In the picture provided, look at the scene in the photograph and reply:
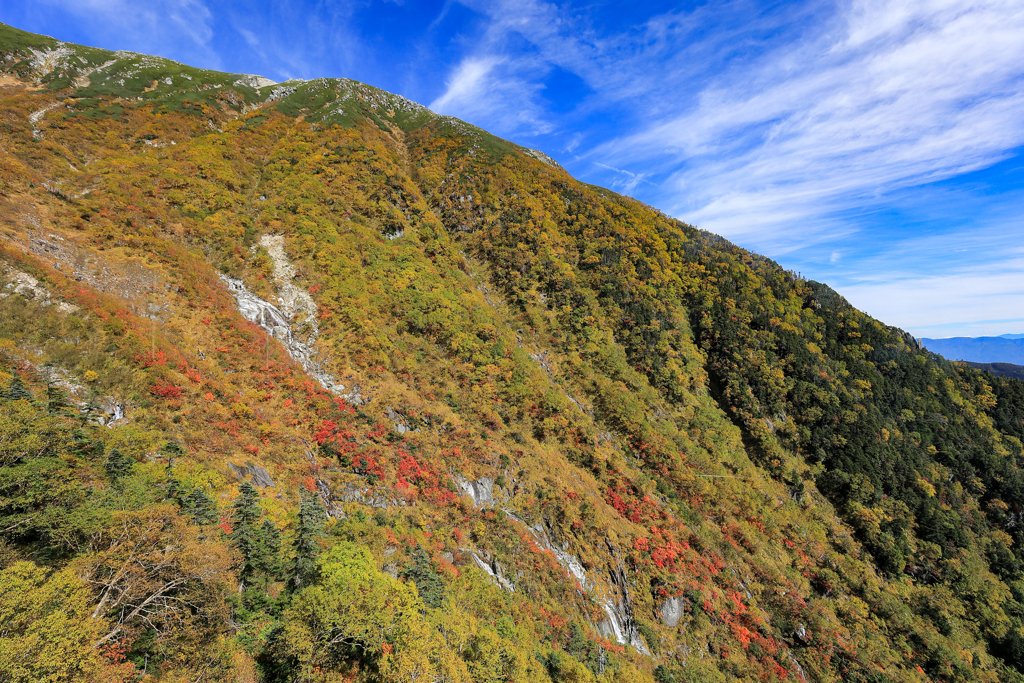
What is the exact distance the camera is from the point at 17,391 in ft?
46.1

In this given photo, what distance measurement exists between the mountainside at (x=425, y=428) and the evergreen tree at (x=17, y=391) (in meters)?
0.15

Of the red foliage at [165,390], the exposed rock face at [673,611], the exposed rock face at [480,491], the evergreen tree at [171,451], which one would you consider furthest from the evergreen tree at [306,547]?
the exposed rock face at [673,611]

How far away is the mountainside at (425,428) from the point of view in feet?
42.8

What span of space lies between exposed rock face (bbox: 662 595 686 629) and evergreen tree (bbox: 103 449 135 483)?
35663mm

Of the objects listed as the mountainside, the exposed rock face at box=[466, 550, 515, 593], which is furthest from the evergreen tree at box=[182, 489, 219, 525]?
the exposed rock face at box=[466, 550, 515, 593]

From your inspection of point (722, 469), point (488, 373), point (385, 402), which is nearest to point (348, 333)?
point (385, 402)

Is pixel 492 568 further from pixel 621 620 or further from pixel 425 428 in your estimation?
pixel 425 428

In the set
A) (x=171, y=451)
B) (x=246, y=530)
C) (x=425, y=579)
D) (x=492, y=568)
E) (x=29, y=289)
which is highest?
(x=29, y=289)

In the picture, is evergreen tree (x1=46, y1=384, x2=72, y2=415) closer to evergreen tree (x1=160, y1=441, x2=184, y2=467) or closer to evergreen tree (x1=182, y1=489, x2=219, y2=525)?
evergreen tree (x1=160, y1=441, x2=184, y2=467)

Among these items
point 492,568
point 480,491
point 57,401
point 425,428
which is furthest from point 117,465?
point 480,491

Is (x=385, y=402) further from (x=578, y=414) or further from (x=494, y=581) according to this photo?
(x=578, y=414)

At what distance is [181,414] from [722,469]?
52216 mm

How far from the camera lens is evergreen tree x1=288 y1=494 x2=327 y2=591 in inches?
609

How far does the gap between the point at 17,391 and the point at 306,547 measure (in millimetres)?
13607
